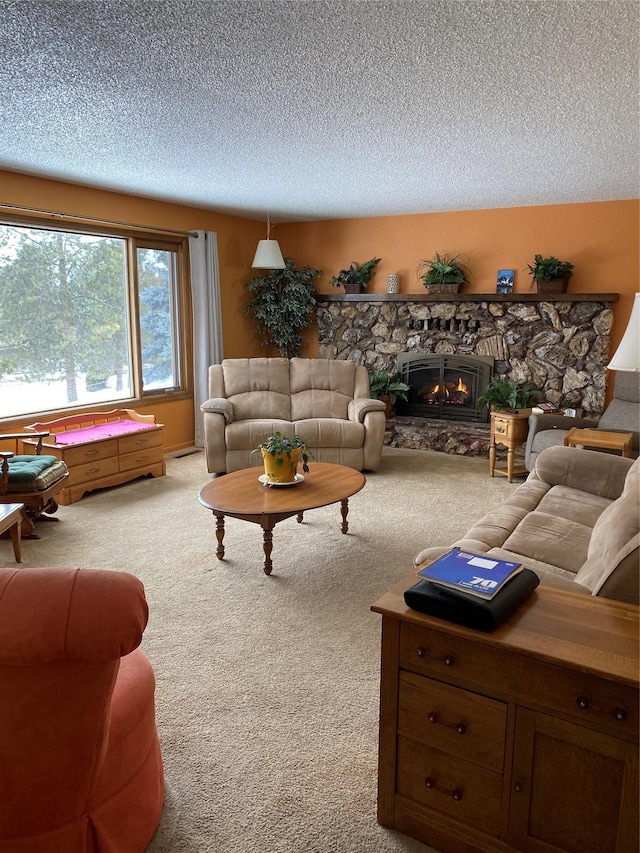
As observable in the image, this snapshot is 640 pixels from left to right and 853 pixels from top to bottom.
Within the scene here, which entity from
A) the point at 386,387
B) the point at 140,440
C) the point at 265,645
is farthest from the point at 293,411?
the point at 265,645

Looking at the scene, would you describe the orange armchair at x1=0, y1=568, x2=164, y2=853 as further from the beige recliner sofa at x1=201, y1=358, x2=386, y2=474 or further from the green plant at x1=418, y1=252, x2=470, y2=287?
the green plant at x1=418, y1=252, x2=470, y2=287

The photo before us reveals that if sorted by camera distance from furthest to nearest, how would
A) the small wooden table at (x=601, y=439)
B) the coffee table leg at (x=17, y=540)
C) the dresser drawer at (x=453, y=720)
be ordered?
1. the small wooden table at (x=601, y=439)
2. the coffee table leg at (x=17, y=540)
3. the dresser drawer at (x=453, y=720)

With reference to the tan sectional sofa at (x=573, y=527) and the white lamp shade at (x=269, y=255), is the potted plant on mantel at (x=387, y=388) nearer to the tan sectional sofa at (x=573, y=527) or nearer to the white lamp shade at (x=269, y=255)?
the white lamp shade at (x=269, y=255)

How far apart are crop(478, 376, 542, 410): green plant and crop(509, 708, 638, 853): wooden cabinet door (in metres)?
4.41

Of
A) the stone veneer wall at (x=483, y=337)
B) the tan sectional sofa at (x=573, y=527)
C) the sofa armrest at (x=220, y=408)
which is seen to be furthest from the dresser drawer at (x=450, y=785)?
the stone veneer wall at (x=483, y=337)

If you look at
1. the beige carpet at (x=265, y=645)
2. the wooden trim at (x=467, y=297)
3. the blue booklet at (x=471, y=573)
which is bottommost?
the beige carpet at (x=265, y=645)

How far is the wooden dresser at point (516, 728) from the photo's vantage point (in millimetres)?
1358

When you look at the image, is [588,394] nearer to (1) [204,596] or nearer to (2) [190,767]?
(1) [204,596]

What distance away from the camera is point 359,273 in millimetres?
6727

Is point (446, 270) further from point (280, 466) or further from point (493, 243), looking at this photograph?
point (280, 466)

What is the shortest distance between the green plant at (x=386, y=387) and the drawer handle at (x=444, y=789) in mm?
4967

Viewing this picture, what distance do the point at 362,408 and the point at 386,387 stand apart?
41.8 inches

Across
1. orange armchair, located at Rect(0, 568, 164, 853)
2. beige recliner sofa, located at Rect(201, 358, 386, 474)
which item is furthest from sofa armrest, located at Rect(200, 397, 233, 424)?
orange armchair, located at Rect(0, 568, 164, 853)

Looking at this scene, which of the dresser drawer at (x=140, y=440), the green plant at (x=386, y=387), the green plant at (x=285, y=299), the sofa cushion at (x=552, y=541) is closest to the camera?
the sofa cushion at (x=552, y=541)
